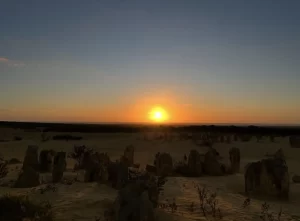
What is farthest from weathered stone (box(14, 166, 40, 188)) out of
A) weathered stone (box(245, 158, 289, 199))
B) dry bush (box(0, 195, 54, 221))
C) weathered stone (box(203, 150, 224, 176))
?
weathered stone (box(203, 150, 224, 176))

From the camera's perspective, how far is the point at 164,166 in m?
16.2

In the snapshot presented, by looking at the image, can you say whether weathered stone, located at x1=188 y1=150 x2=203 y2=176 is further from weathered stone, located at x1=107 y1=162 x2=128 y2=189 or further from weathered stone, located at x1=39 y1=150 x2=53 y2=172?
weathered stone, located at x1=39 y1=150 x2=53 y2=172

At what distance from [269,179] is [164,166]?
237 inches

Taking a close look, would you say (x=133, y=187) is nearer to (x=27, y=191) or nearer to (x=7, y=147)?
(x=27, y=191)

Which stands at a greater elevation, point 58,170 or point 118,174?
point 118,174

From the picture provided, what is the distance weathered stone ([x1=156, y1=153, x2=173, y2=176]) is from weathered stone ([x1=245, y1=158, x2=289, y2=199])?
16.8 ft

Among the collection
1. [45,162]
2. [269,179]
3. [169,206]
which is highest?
[269,179]

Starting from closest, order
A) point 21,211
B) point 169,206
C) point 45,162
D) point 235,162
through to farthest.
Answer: point 21,211, point 169,206, point 45,162, point 235,162

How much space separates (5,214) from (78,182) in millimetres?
5480

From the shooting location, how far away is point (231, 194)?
1127 cm

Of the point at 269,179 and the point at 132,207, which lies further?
the point at 269,179

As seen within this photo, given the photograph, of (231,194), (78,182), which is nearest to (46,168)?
(78,182)

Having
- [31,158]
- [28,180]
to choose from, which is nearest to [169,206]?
[28,180]

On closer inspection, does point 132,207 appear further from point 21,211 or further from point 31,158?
point 31,158
